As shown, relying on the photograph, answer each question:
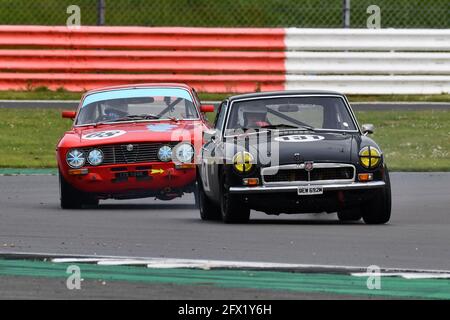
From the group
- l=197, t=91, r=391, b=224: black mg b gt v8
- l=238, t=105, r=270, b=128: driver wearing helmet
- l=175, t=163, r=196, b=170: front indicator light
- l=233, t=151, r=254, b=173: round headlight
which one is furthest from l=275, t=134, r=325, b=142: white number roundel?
l=175, t=163, r=196, b=170: front indicator light

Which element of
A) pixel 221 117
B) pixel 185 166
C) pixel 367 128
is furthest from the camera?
pixel 185 166

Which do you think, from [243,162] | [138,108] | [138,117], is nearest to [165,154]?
[138,117]

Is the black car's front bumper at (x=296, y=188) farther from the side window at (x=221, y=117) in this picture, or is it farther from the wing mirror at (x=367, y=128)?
the side window at (x=221, y=117)

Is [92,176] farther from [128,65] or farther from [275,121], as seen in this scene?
[128,65]

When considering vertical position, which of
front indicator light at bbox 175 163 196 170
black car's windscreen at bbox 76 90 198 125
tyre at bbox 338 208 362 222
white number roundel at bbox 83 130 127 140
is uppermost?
black car's windscreen at bbox 76 90 198 125

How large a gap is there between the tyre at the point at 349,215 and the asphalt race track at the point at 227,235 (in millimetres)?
99

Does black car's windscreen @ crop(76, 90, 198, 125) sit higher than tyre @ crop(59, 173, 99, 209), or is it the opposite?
black car's windscreen @ crop(76, 90, 198, 125)

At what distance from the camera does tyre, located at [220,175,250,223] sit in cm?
1220

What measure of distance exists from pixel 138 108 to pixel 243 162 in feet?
12.6

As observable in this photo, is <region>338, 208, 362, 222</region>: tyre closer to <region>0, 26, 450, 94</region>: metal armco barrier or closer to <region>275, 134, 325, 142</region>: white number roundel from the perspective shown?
<region>275, 134, 325, 142</region>: white number roundel

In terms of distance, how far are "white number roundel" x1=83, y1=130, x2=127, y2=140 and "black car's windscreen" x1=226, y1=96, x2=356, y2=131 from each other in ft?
5.94

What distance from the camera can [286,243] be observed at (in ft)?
35.1

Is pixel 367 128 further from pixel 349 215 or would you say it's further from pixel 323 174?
pixel 323 174

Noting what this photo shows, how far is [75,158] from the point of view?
1446cm
